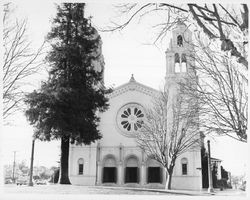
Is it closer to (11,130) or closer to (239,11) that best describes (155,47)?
(239,11)

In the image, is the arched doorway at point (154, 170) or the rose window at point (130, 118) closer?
the arched doorway at point (154, 170)

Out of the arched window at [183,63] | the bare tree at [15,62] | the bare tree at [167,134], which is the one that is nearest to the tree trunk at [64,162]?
the bare tree at [15,62]

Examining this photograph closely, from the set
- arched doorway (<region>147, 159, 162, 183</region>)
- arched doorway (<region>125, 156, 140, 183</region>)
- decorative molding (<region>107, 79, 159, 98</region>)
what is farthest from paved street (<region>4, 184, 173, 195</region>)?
decorative molding (<region>107, 79, 159, 98</region>)

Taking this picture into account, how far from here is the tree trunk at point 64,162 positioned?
5.02m

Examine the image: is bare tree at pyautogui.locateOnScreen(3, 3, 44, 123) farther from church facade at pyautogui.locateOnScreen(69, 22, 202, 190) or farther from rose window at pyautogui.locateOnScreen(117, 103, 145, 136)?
rose window at pyautogui.locateOnScreen(117, 103, 145, 136)

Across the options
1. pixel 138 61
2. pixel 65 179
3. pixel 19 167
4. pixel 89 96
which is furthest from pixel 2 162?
pixel 138 61

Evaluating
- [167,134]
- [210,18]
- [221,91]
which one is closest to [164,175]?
[167,134]

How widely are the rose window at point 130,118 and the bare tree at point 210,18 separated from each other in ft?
6.18

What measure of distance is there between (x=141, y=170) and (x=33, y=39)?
3.00m

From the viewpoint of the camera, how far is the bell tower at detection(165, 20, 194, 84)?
4.49m

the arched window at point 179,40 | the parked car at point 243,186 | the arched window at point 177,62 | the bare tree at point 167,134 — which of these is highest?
the arched window at point 179,40

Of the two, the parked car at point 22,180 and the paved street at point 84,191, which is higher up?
the parked car at point 22,180

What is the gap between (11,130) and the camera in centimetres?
462

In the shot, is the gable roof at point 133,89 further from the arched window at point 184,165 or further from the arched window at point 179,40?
the arched window at point 184,165
